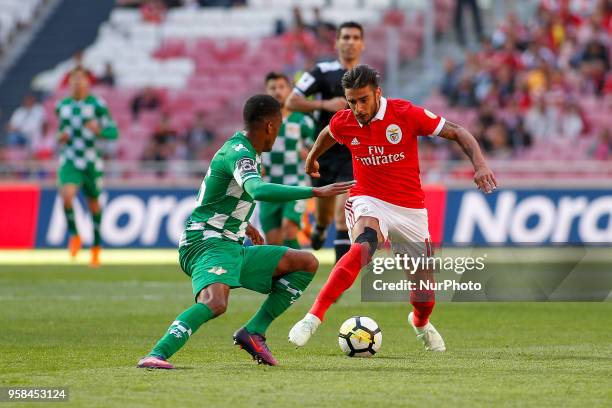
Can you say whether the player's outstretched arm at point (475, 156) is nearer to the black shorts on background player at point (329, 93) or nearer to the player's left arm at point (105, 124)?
the black shorts on background player at point (329, 93)

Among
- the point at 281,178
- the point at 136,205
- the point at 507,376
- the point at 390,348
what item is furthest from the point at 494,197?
the point at 507,376

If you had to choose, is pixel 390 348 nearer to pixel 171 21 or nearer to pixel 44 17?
pixel 171 21

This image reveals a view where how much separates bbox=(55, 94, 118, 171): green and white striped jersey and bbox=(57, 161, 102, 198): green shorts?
0.06 m

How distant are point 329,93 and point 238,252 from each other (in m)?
4.49

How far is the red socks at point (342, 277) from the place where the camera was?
26.4ft

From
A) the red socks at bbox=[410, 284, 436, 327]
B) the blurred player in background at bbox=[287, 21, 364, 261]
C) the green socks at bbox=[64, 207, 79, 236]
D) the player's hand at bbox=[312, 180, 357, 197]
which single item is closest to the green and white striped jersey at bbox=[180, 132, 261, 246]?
the player's hand at bbox=[312, 180, 357, 197]

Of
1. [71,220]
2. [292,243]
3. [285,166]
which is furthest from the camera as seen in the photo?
[71,220]

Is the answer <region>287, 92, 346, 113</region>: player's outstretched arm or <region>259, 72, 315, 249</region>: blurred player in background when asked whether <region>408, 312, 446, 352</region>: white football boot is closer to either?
<region>287, 92, 346, 113</region>: player's outstretched arm

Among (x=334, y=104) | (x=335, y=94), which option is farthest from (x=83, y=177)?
(x=334, y=104)

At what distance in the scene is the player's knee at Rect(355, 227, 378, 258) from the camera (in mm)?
8289

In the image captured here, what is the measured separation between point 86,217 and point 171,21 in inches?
364

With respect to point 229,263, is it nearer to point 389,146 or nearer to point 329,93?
point 389,146

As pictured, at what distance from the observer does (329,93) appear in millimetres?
11969

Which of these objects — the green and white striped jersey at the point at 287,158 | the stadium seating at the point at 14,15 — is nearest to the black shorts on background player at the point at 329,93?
the green and white striped jersey at the point at 287,158
